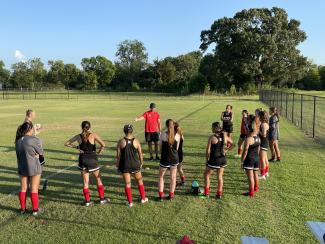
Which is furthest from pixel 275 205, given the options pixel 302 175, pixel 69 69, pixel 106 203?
pixel 69 69

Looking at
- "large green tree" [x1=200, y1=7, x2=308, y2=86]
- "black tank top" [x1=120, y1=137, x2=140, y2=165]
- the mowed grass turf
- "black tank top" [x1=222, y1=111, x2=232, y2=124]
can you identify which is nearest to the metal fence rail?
"black tank top" [x1=222, y1=111, x2=232, y2=124]

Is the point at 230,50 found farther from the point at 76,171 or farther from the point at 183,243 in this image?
the point at 183,243

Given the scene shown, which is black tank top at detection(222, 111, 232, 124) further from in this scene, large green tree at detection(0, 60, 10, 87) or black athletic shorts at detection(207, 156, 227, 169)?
large green tree at detection(0, 60, 10, 87)

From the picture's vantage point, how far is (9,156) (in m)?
13.1

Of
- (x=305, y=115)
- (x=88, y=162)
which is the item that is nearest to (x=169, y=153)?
(x=88, y=162)

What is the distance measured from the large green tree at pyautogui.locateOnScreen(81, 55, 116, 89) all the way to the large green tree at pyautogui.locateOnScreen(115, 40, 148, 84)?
4525 millimetres

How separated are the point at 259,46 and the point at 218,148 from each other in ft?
212

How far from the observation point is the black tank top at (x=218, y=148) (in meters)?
7.84

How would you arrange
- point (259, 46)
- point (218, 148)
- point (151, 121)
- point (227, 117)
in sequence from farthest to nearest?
point (259, 46) → point (227, 117) → point (151, 121) → point (218, 148)

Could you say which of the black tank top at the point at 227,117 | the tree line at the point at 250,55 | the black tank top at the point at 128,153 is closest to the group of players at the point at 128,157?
the black tank top at the point at 128,153

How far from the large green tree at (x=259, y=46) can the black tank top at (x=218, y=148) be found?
63.2 metres

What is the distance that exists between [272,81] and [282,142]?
64995mm

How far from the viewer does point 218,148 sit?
7.88 metres

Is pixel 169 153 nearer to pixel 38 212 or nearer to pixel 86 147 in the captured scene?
pixel 86 147
